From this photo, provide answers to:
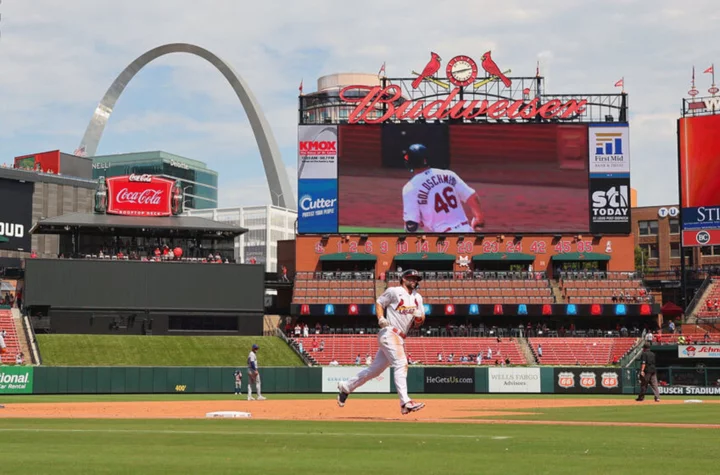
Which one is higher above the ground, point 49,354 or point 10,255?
point 10,255

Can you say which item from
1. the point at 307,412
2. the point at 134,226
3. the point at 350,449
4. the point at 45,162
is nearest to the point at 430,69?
the point at 134,226

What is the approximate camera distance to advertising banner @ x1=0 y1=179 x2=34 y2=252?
7612 centimetres

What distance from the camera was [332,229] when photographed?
2798 inches

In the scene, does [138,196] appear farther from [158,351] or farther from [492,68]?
[492,68]

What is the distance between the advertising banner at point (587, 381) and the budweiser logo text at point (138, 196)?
28597mm

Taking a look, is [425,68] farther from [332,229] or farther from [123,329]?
[123,329]


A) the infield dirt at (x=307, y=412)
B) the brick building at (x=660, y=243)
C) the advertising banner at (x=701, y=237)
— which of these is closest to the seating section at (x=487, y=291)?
the advertising banner at (x=701, y=237)

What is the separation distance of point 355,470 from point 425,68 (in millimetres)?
65594

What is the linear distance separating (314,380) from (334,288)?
1879cm

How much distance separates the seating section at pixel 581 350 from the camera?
61.1 m

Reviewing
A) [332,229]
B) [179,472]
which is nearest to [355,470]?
[179,472]

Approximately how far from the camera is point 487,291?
228 ft

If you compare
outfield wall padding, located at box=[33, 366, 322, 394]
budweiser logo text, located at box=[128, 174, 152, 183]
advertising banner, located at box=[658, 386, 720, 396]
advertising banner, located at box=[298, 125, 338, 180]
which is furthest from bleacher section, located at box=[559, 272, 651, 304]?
budweiser logo text, located at box=[128, 174, 152, 183]

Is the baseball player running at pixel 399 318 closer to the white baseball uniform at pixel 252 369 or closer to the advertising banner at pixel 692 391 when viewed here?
the white baseball uniform at pixel 252 369
